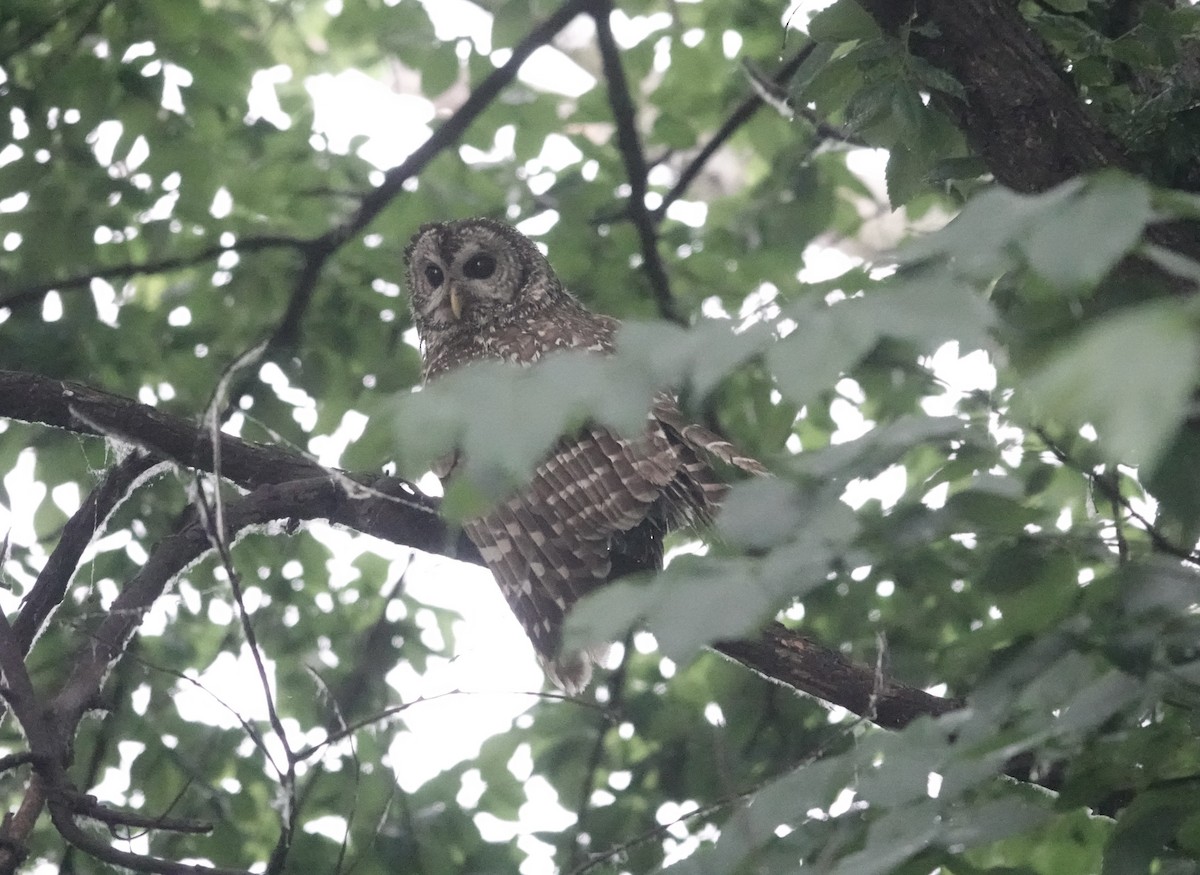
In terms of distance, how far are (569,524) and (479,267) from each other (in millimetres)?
1265

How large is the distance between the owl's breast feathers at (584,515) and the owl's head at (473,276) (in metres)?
0.99

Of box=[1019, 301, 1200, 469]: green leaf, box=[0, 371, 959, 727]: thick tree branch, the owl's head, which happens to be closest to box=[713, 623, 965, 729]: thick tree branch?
box=[0, 371, 959, 727]: thick tree branch

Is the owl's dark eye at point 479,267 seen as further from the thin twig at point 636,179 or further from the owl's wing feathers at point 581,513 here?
the owl's wing feathers at point 581,513

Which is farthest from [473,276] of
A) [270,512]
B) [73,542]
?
A: [73,542]

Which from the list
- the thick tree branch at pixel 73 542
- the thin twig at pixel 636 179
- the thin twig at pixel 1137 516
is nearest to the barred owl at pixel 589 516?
the thick tree branch at pixel 73 542

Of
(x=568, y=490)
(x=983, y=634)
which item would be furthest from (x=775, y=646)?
(x=983, y=634)

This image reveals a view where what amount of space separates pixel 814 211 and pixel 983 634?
3170 mm

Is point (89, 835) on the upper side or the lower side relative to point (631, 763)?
upper

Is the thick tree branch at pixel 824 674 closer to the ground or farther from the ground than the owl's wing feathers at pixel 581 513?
closer to the ground

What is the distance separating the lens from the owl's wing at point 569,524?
2.77 metres

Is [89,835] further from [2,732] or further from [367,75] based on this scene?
[367,75]

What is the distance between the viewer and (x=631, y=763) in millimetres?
3885

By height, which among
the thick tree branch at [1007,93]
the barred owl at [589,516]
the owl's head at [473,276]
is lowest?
the barred owl at [589,516]

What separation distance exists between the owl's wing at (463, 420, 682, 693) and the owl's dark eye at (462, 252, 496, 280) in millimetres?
1114
